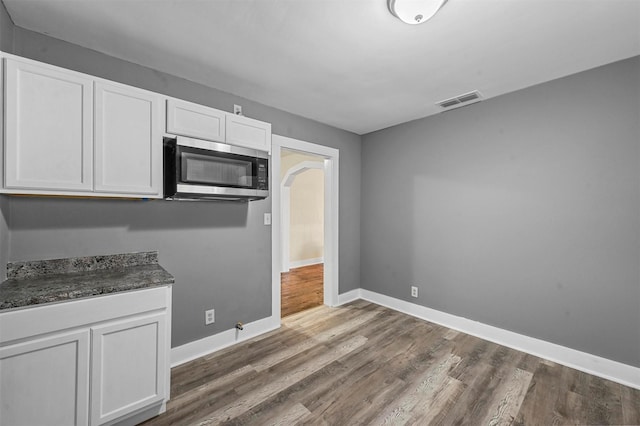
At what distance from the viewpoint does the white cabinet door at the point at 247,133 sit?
95.0 inches

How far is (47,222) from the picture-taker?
1860mm

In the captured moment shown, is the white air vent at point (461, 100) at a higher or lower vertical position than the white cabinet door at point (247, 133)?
higher

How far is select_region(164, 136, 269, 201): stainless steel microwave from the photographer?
205 cm

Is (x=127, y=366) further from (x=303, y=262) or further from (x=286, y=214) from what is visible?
(x=303, y=262)

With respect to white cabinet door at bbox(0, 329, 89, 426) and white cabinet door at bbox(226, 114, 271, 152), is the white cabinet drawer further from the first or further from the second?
white cabinet door at bbox(226, 114, 271, 152)

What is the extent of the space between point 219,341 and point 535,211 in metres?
3.21

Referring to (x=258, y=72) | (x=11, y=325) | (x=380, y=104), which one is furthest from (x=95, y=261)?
(x=380, y=104)

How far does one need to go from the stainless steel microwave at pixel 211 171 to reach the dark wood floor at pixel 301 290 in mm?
1854

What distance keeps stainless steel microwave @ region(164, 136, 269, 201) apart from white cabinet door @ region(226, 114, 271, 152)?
10cm

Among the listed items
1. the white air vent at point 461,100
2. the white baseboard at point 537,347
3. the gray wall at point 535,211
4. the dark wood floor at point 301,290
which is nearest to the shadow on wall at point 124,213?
the dark wood floor at point 301,290

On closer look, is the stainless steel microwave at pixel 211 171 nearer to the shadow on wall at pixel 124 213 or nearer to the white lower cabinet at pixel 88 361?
the shadow on wall at pixel 124 213

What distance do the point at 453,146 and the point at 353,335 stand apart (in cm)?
237

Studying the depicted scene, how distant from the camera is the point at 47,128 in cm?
162

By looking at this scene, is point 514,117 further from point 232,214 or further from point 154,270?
point 154,270
